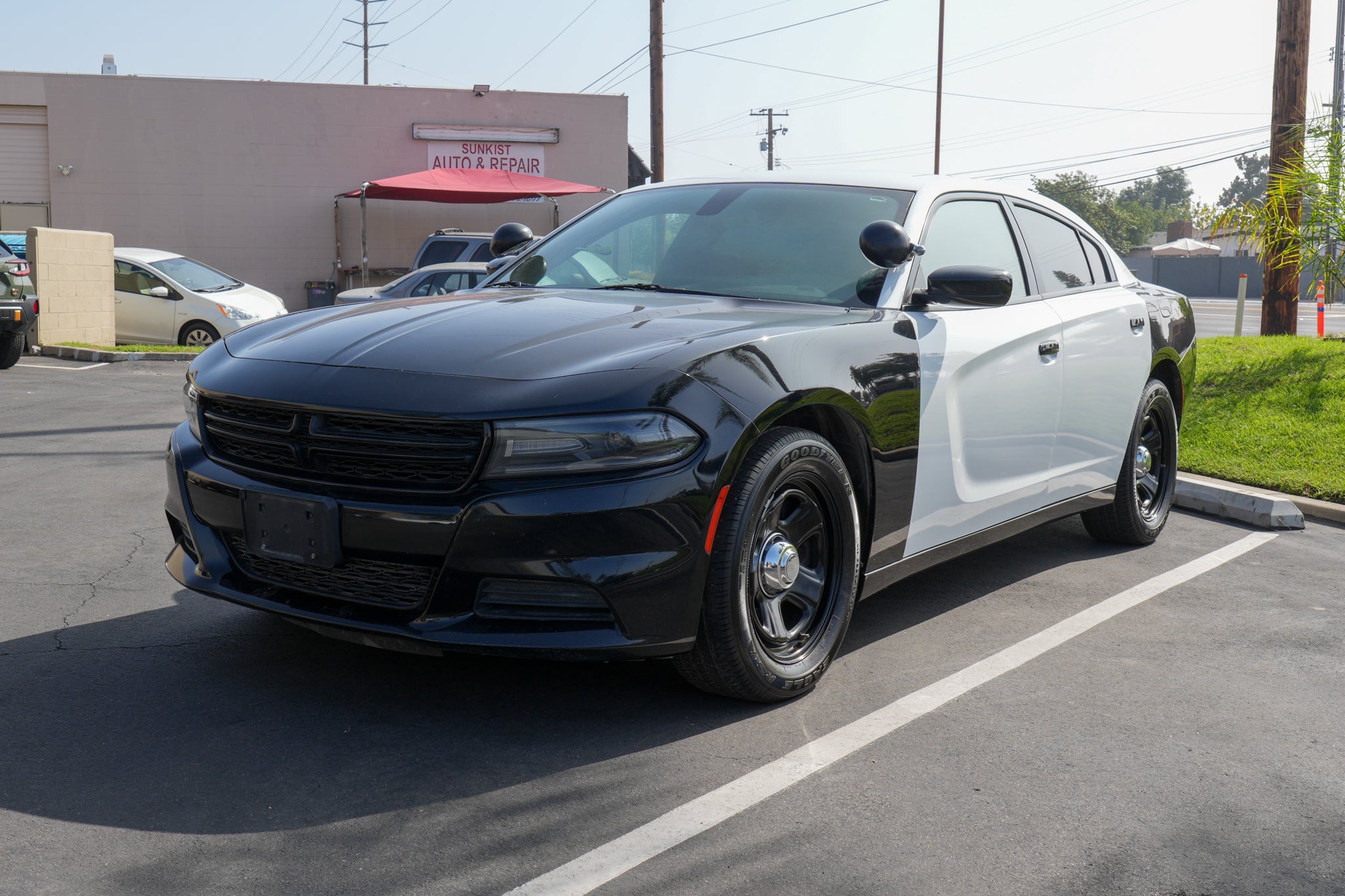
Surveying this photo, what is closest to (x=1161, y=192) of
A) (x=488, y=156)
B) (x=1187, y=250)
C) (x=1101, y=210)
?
(x=1101, y=210)

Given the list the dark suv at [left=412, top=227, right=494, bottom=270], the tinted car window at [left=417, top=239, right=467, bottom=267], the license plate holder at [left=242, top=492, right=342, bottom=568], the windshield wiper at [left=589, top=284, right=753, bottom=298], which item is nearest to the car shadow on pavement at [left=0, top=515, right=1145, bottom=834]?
the license plate holder at [left=242, top=492, right=342, bottom=568]

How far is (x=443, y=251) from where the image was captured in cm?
1639

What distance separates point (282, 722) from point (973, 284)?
2.49m

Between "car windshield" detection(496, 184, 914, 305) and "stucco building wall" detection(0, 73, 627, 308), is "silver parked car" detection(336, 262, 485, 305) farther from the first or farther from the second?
"stucco building wall" detection(0, 73, 627, 308)

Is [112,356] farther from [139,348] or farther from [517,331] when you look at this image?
[517,331]

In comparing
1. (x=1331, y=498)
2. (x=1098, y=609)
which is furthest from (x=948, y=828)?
(x=1331, y=498)

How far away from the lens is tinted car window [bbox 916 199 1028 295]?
4.46 metres

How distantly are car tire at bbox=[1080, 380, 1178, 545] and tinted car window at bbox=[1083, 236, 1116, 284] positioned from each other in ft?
1.82

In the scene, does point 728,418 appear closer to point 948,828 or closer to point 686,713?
point 686,713

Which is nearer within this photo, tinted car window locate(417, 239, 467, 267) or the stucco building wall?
tinted car window locate(417, 239, 467, 267)

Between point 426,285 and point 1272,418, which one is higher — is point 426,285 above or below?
above

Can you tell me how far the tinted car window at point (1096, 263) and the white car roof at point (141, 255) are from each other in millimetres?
14382

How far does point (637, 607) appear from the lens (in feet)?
10.3

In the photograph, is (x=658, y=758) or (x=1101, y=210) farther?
(x=1101, y=210)
